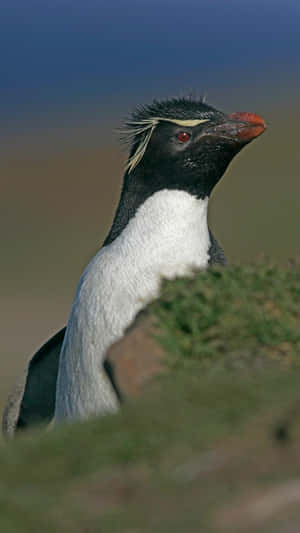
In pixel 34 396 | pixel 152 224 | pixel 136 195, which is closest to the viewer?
pixel 152 224

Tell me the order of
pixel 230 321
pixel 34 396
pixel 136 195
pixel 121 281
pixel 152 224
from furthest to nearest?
pixel 34 396
pixel 136 195
pixel 152 224
pixel 121 281
pixel 230 321

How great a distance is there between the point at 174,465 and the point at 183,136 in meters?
3.54

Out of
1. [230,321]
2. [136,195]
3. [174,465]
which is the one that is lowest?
[174,465]

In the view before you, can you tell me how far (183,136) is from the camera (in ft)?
18.5

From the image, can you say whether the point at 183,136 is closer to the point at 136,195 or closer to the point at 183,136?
the point at 183,136

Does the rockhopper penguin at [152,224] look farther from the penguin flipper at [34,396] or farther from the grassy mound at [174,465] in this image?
the grassy mound at [174,465]

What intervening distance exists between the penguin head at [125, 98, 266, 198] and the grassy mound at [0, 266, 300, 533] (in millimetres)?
2694

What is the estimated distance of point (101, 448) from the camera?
2.46m

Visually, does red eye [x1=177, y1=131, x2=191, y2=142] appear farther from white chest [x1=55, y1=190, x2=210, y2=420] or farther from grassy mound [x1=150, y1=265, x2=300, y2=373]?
grassy mound [x1=150, y1=265, x2=300, y2=373]

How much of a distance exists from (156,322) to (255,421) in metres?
1.21

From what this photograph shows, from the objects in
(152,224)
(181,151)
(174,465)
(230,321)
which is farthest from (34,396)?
(174,465)

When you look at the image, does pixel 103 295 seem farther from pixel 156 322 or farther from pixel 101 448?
pixel 101 448

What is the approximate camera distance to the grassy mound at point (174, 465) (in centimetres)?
212

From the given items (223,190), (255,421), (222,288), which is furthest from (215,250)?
(223,190)
